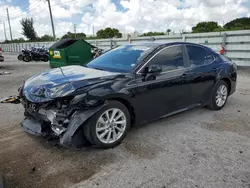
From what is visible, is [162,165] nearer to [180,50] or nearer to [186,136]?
[186,136]

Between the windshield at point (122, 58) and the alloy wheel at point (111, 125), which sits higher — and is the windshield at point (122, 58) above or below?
above

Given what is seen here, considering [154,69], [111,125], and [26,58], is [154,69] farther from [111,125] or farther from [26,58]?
[26,58]

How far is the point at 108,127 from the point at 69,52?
8.89m

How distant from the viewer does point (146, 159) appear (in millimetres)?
2984

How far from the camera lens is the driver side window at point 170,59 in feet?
12.4

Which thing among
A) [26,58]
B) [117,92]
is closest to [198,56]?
[117,92]

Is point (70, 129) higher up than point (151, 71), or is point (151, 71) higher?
point (151, 71)

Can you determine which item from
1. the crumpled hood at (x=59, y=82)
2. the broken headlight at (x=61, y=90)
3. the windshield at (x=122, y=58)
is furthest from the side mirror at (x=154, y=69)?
the broken headlight at (x=61, y=90)

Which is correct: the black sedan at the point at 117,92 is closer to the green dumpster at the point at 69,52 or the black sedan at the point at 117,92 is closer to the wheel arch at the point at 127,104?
the wheel arch at the point at 127,104

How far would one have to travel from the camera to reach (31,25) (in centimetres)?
5159

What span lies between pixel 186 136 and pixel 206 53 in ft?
6.42

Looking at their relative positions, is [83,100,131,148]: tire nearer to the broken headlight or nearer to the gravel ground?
the gravel ground

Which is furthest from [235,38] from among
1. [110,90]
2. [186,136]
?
[110,90]

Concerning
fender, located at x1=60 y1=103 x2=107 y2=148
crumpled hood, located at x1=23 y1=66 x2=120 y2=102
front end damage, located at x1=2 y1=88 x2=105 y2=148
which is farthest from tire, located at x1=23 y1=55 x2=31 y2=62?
fender, located at x1=60 y1=103 x2=107 y2=148
